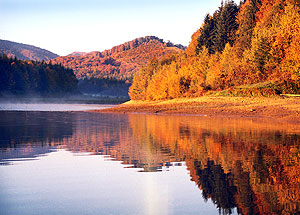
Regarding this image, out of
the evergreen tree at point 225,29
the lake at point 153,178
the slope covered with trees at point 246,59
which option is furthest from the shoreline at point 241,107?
the evergreen tree at point 225,29

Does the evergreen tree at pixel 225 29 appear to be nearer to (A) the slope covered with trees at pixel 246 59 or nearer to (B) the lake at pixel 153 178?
(A) the slope covered with trees at pixel 246 59

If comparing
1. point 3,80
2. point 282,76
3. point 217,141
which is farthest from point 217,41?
point 3,80

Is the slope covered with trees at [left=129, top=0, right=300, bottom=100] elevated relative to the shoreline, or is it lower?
elevated

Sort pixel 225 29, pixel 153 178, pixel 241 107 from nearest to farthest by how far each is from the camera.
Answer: pixel 153 178 < pixel 241 107 < pixel 225 29

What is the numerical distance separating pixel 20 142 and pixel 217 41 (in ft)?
271

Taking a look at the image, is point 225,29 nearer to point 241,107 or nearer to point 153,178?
point 241,107

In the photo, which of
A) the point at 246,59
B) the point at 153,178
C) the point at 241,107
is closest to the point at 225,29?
the point at 246,59

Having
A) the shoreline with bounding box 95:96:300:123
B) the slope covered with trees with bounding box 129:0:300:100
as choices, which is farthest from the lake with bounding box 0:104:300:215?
the slope covered with trees with bounding box 129:0:300:100

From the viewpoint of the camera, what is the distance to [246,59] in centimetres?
6812

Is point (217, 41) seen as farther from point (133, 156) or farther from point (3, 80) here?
point (3, 80)

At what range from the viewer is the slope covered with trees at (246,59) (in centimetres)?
5625

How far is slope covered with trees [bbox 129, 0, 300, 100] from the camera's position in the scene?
5625 centimetres

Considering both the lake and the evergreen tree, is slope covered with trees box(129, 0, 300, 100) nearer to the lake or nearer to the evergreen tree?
the evergreen tree

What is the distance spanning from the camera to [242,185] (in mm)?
11328
